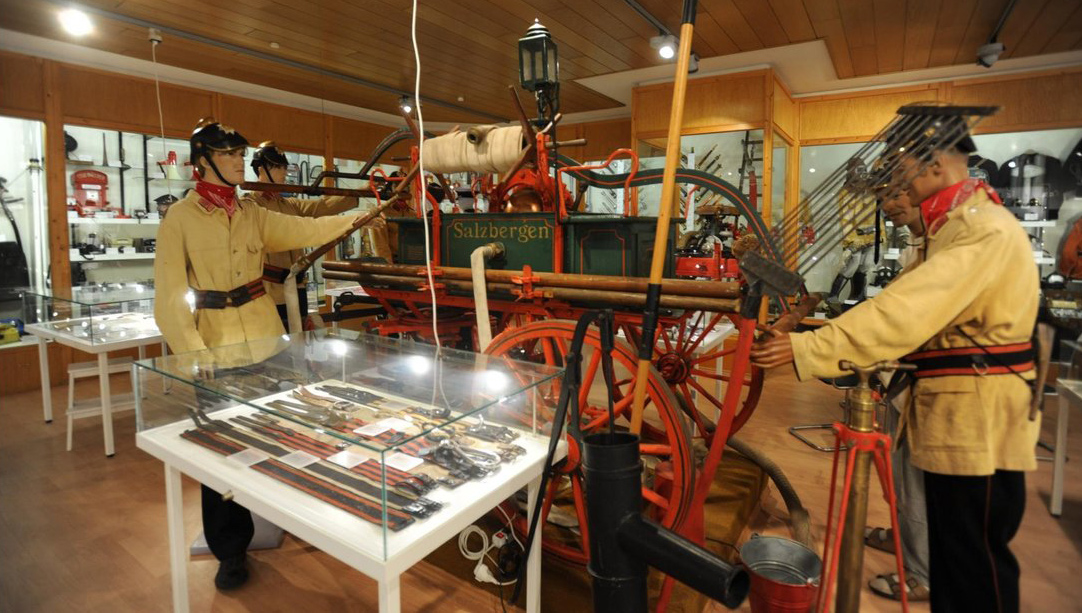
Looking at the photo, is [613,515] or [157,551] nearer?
[613,515]

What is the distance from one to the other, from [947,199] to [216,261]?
2.75 meters

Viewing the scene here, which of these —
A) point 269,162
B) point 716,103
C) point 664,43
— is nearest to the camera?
point 269,162

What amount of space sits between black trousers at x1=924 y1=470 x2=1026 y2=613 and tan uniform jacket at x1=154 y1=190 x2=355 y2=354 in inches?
106

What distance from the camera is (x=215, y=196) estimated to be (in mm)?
2635

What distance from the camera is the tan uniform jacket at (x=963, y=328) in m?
1.55

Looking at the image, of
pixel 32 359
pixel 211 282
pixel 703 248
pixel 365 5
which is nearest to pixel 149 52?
pixel 365 5

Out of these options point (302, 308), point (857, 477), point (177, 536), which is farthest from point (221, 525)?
point (857, 477)

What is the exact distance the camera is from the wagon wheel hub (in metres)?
3.03

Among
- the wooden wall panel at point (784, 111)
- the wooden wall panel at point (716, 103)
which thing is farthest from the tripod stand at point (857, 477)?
the wooden wall panel at point (784, 111)

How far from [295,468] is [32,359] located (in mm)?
5477

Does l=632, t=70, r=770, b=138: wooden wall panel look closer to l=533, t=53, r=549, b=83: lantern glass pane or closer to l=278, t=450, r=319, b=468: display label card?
l=533, t=53, r=549, b=83: lantern glass pane

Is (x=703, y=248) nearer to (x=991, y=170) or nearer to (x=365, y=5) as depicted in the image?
(x=991, y=170)

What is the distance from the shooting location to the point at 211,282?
264 centimetres

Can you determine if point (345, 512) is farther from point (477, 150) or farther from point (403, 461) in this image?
point (477, 150)
